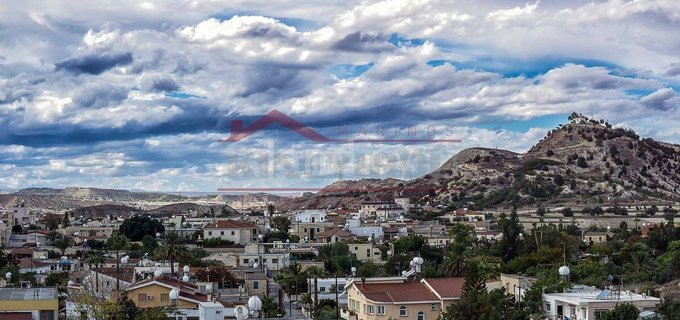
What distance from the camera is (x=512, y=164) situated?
7092 inches

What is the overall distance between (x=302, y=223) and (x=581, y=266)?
182 feet

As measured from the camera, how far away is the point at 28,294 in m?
42.3

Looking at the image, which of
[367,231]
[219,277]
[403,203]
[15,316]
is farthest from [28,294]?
[403,203]

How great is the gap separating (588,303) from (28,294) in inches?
884

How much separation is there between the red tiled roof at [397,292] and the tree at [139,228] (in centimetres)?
6193

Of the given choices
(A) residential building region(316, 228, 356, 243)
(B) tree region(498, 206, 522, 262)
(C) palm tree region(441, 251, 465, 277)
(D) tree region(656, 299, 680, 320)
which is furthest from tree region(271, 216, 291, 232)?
(D) tree region(656, 299, 680, 320)

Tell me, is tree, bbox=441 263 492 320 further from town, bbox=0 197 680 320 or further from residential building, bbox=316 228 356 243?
residential building, bbox=316 228 356 243

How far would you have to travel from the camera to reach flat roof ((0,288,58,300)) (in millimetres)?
40375

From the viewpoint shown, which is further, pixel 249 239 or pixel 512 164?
pixel 512 164

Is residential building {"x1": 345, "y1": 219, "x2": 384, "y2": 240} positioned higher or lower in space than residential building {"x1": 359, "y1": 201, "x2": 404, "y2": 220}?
lower

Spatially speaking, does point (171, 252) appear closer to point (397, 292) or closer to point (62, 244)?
point (397, 292)

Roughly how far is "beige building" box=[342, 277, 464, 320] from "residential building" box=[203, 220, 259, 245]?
187 ft

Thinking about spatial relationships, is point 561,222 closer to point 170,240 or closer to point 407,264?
point 407,264

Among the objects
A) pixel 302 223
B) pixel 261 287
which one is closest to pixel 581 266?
pixel 261 287
